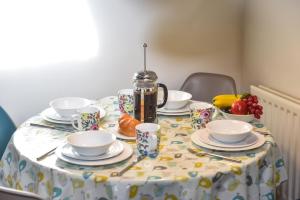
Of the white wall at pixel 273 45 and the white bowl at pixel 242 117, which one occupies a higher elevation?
the white wall at pixel 273 45

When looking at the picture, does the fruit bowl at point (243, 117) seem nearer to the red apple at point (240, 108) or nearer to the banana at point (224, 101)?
the red apple at point (240, 108)

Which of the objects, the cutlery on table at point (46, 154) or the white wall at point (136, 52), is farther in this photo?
the white wall at point (136, 52)

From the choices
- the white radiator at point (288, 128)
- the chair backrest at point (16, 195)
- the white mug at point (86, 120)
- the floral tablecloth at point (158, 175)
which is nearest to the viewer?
the chair backrest at point (16, 195)

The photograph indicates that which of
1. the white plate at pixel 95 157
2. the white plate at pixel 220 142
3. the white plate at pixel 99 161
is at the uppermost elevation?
the white plate at pixel 220 142

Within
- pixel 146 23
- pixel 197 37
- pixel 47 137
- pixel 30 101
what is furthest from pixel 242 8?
pixel 47 137

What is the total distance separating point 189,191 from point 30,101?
1.38 m

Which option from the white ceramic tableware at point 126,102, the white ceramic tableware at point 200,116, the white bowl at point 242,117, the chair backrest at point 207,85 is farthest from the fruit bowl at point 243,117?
the chair backrest at point 207,85

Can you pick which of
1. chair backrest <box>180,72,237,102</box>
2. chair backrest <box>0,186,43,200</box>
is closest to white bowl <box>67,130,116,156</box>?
chair backrest <box>0,186,43,200</box>

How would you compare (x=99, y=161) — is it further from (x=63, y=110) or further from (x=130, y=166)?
(x=63, y=110)

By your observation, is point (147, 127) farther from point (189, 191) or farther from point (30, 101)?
point (30, 101)

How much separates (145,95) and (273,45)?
109 cm

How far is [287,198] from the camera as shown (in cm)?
235

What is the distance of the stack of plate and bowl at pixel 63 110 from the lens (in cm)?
186

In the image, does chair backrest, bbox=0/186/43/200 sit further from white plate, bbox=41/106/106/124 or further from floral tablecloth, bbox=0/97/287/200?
white plate, bbox=41/106/106/124
